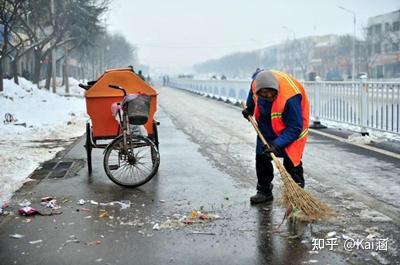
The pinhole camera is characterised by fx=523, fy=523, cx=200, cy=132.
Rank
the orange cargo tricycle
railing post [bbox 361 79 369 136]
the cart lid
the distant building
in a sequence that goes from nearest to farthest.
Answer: the orange cargo tricycle → the cart lid → railing post [bbox 361 79 369 136] → the distant building

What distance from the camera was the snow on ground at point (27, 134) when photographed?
7.85 m

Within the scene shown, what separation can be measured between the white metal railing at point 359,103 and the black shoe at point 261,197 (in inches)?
215

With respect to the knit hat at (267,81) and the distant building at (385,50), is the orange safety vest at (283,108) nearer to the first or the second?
the knit hat at (267,81)

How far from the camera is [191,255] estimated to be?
4270mm

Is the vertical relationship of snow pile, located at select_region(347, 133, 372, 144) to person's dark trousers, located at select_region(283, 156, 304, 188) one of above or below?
below

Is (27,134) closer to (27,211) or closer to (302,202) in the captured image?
(27,211)

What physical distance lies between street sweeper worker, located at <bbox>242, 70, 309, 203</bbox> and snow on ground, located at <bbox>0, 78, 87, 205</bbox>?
10.5 feet

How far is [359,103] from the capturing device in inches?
475

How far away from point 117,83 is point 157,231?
337 cm

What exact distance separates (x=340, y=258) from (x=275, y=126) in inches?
68.7

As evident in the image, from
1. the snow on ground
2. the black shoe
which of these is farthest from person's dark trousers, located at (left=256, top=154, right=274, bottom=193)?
the snow on ground

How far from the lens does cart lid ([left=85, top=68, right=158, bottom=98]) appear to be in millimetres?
7570

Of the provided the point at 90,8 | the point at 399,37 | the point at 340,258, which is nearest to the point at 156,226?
the point at 340,258

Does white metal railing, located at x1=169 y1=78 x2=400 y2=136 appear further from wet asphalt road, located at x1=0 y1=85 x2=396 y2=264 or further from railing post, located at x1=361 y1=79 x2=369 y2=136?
wet asphalt road, located at x1=0 y1=85 x2=396 y2=264
